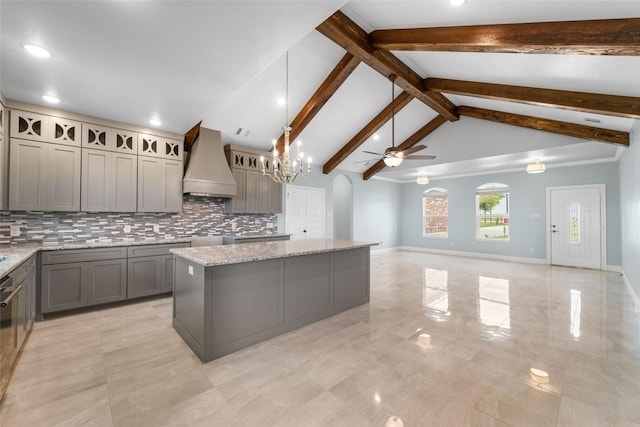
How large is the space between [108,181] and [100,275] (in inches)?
55.1

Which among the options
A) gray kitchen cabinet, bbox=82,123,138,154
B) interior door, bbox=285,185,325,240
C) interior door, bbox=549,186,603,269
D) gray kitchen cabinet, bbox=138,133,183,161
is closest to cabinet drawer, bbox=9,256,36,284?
gray kitchen cabinet, bbox=82,123,138,154

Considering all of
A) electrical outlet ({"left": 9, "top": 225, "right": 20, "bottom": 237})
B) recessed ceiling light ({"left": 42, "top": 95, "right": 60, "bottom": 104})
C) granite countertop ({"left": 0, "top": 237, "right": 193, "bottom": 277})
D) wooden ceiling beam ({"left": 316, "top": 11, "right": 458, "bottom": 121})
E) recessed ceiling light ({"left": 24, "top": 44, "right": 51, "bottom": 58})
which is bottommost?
granite countertop ({"left": 0, "top": 237, "right": 193, "bottom": 277})

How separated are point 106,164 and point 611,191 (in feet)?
34.6

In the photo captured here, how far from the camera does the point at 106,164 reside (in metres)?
4.06

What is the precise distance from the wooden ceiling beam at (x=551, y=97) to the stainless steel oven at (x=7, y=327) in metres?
6.08

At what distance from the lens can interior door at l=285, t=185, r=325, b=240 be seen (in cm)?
705

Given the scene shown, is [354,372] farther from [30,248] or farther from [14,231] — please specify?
[14,231]

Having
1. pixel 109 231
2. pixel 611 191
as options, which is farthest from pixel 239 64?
pixel 611 191

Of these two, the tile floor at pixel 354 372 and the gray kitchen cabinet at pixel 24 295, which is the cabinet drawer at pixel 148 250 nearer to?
the tile floor at pixel 354 372

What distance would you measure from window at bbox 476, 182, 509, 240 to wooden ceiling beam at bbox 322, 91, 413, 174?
15.2 feet

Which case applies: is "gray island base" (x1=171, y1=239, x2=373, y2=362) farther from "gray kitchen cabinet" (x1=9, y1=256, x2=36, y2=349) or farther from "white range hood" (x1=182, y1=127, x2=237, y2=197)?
"white range hood" (x1=182, y1=127, x2=237, y2=197)

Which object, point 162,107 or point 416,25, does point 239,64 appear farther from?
point 416,25

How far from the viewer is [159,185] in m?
4.56

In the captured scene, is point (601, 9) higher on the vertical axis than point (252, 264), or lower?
higher
